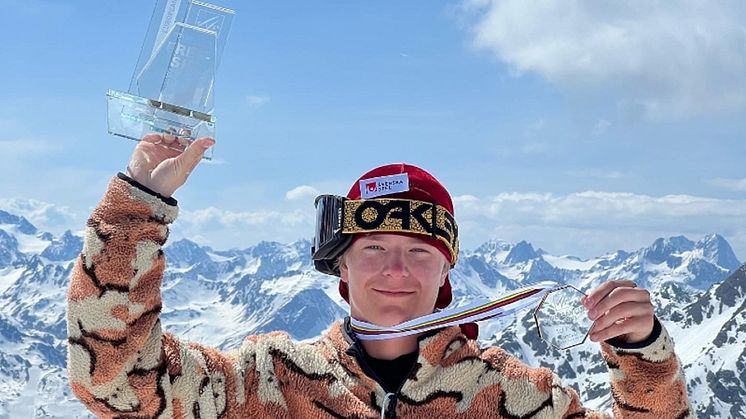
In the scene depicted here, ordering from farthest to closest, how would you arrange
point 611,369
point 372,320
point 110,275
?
1. point 372,320
2. point 611,369
3. point 110,275

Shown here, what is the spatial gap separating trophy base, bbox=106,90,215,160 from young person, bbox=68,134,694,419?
0.08 meters

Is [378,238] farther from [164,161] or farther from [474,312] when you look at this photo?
[164,161]

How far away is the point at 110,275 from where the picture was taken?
4.22m

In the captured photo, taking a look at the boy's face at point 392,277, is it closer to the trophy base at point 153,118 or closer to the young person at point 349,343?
the young person at point 349,343

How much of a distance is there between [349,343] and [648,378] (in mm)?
1674

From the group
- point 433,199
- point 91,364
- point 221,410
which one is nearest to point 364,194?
point 433,199

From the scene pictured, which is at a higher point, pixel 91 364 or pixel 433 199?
pixel 433 199

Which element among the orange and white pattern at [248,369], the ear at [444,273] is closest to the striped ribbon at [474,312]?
the orange and white pattern at [248,369]

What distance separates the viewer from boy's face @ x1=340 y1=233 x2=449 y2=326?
4.93m

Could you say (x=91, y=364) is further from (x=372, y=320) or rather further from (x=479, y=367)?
(x=479, y=367)

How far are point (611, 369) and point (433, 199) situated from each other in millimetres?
1429

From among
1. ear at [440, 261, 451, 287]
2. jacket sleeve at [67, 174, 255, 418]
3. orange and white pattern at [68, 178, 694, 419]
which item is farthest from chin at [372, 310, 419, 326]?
jacket sleeve at [67, 174, 255, 418]

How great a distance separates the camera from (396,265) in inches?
194

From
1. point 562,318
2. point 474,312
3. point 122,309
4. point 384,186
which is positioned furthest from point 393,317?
point 122,309
